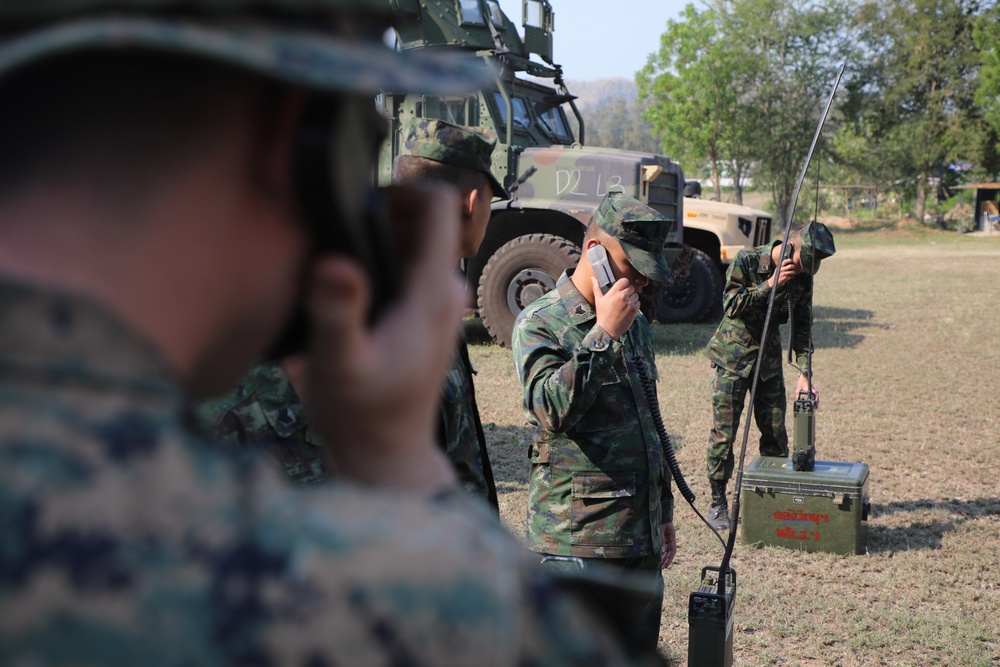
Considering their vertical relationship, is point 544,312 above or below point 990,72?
below

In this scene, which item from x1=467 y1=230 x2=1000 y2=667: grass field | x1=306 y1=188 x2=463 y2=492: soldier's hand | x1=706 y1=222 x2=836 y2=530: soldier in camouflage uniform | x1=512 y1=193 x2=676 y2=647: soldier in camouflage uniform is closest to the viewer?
x1=306 y1=188 x2=463 y2=492: soldier's hand

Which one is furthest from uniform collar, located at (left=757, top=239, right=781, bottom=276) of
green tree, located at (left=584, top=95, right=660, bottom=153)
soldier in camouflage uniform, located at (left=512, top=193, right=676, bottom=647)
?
green tree, located at (left=584, top=95, right=660, bottom=153)

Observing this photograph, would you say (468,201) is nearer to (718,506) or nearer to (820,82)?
(718,506)

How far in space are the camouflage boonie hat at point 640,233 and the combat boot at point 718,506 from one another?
277 centimetres

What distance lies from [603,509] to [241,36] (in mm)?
2773

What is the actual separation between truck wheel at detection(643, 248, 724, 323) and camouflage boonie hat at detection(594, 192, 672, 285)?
8.78 meters

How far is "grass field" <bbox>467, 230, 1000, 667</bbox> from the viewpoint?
176 inches

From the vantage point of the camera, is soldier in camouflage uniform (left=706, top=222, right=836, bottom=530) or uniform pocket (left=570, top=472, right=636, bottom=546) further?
soldier in camouflage uniform (left=706, top=222, right=836, bottom=530)

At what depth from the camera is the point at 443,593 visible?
0.58 metres

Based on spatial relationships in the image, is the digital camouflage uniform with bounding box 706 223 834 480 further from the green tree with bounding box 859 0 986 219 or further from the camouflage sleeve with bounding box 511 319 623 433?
the green tree with bounding box 859 0 986 219

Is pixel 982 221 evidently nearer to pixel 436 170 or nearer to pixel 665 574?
pixel 665 574

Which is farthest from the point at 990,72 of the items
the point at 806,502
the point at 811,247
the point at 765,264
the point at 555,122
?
the point at 806,502

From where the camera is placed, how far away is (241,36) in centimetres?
57

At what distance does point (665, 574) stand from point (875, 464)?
271 centimetres
